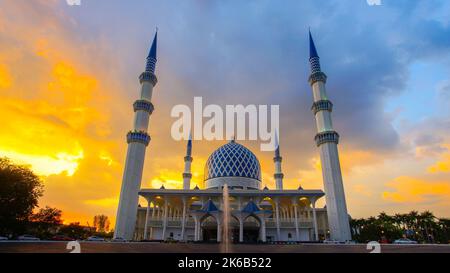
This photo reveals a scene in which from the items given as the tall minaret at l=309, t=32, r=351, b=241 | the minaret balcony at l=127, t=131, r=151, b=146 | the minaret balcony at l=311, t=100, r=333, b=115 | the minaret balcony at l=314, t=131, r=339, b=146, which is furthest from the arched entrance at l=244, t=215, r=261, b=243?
the minaret balcony at l=311, t=100, r=333, b=115

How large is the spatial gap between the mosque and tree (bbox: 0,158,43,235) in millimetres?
10987

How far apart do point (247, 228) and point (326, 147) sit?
717 inches

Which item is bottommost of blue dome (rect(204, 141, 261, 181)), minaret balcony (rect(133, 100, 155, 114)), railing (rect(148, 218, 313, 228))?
railing (rect(148, 218, 313, 228))

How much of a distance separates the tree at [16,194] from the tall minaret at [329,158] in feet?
127

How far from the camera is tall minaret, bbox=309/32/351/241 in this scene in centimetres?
3684

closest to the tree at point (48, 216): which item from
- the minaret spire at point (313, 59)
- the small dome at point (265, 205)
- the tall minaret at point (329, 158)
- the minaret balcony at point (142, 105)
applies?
the minaret balcony at point (142, 105)

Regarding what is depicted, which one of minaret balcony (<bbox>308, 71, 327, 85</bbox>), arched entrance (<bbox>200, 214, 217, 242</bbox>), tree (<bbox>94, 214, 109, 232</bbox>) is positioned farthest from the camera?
tree (<bbox>94, 214, 109, 232</bbox>)

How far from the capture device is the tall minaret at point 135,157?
36.6 m

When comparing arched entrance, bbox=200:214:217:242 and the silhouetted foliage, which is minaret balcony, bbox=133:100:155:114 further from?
the silhouetted foliage

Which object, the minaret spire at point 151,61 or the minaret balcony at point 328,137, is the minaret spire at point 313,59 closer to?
the minaret balcony at point 328,137

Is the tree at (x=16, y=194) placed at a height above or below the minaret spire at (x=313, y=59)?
below

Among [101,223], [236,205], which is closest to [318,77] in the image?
[236,205]
